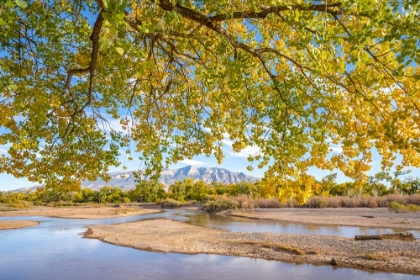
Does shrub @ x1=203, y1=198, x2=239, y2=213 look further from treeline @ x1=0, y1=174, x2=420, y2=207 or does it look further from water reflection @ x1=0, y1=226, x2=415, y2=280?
water reflection @ x1=0, y1=226, x2=415, y2=280

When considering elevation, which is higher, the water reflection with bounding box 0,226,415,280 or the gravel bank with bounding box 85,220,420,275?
the gravel bank with bounding box 85,220,420,275

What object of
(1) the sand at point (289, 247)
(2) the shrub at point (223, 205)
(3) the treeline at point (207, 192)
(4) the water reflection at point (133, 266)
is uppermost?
(3) the treeline at point (207, 192)

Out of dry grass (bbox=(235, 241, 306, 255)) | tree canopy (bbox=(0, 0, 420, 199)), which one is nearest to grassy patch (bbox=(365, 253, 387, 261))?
dry grass (bbox=(235, 241, 306, 255))

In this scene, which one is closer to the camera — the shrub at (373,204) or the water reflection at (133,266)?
the water reflection at (133,266)

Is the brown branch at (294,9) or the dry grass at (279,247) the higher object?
the brown branch at (294,9)

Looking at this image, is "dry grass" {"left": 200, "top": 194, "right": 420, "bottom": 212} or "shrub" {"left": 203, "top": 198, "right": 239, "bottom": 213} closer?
"dry grass" {"left": 200, "top": 194, "right": 420, "bottom": 212}

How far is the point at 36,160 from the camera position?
7.15 m

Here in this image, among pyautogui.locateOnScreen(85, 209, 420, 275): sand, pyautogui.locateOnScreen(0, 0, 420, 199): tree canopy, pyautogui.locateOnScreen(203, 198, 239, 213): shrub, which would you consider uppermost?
pyautogui.locateOnScreen(0, 0, 420, 199): tree canopy

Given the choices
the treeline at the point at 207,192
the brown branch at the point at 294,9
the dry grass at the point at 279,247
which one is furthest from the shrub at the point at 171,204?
the brown branch at the point at 294,9

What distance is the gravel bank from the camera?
1084 cm

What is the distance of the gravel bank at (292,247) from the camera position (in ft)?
35.6

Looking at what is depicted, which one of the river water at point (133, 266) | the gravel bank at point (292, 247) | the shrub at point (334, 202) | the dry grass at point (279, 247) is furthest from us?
the shrub at point (334, 202)

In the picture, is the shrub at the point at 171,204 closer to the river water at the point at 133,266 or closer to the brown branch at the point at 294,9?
the river water at the point at 133,266

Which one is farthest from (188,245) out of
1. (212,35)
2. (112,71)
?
(212,35)
